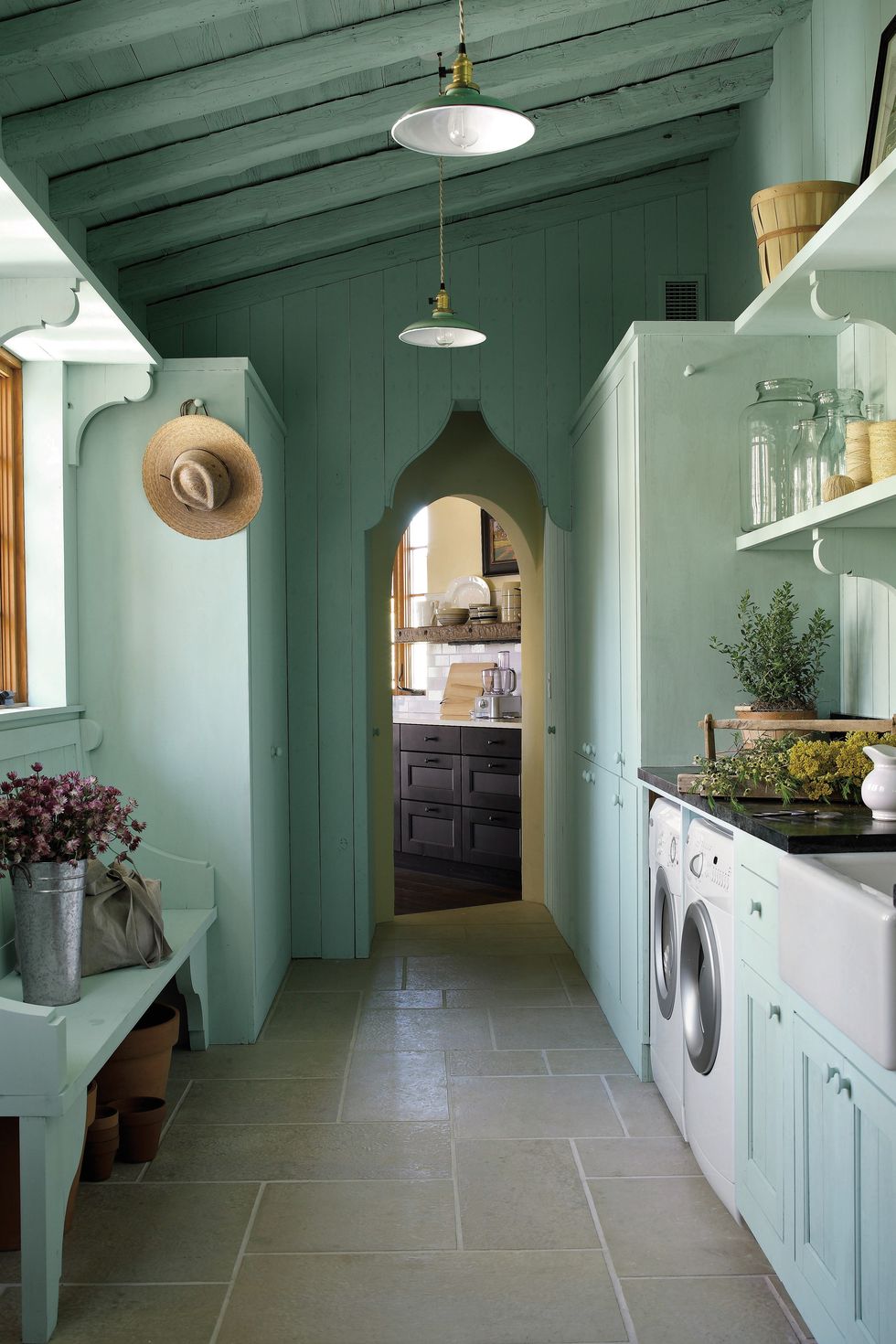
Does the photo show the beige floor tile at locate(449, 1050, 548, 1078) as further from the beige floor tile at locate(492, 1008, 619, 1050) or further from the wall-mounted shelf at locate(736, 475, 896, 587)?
the wall-mounted shelf at locate(736, 475, 896, 587)

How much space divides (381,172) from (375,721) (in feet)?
8.27

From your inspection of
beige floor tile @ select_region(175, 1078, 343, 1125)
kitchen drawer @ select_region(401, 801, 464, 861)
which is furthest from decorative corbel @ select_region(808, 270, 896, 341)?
kitchen drawer @ select_region(401, 801, 464, 861)

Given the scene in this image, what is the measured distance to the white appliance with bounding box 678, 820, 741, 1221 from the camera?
257 centimetres

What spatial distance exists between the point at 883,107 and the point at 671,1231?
2709 millimetres

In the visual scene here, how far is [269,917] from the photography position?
432cm

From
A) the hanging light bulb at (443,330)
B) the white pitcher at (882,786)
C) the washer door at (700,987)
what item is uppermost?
the hanging light bulb at (443,330)

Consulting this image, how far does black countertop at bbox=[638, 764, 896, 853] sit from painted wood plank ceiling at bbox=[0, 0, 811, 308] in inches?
87.5

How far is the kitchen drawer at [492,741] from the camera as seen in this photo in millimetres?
7133

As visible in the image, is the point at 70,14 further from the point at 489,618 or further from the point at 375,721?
the point at 489,618

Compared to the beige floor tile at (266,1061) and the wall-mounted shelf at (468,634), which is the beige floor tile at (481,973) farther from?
the wall-mounted shelf at (468,634)

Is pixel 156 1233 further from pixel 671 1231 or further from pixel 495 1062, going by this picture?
pixel 495 1062

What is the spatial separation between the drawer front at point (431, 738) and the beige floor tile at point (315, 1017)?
3.19 meters

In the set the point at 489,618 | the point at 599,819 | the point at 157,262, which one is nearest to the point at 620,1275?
the point at 599,819

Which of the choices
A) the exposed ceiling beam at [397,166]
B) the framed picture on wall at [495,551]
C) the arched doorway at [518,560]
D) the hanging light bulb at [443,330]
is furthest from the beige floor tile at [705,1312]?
the framed picture on wall at [495,551]
